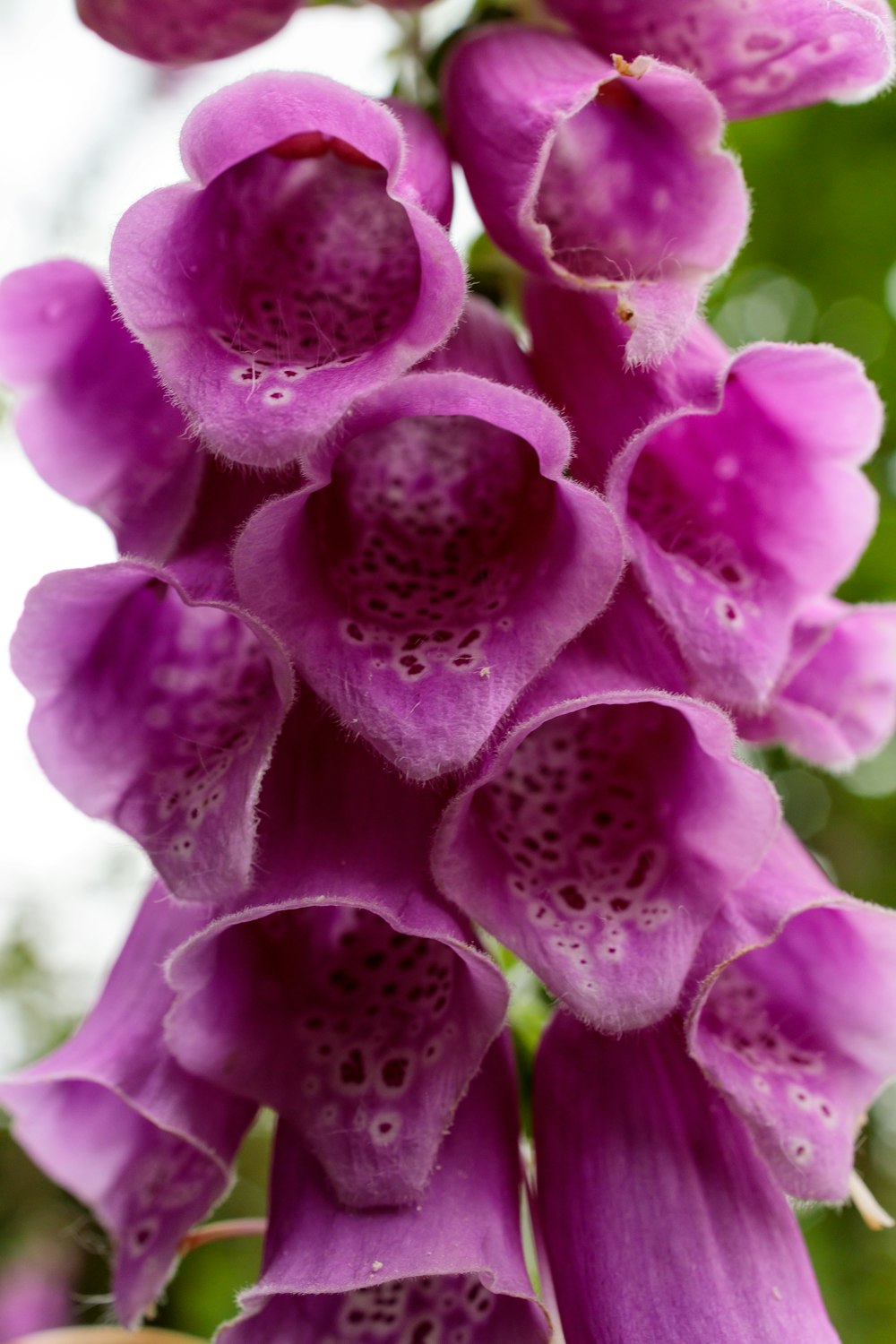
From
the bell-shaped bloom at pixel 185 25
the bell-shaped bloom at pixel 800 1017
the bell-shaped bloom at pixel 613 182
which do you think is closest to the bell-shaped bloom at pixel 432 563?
the bell-shaped bloom at pixel 613 182

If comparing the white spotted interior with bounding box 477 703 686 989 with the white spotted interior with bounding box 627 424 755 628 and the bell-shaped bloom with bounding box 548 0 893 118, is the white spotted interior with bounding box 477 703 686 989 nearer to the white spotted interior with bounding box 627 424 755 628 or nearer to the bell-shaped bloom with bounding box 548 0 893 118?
the white spotted interior with bounding box 627 424 755 628

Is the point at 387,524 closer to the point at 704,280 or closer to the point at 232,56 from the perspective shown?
the point at 704,280

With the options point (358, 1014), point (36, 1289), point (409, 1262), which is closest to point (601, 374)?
point (358, 1014)

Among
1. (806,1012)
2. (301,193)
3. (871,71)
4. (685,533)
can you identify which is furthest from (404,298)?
(806,1012)

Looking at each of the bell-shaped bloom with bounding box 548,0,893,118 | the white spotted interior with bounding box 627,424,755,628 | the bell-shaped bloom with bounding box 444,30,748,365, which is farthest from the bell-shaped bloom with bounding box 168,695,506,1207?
the bell-shaped bloom with bounding box 548,0,893,118

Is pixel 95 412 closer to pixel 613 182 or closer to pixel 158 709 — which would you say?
pixel 158 709

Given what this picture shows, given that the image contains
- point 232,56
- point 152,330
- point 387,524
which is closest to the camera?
point 152,330

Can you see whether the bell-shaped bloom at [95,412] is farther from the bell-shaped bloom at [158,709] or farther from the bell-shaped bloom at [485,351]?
the bell-shaped bloom at [485,351]
